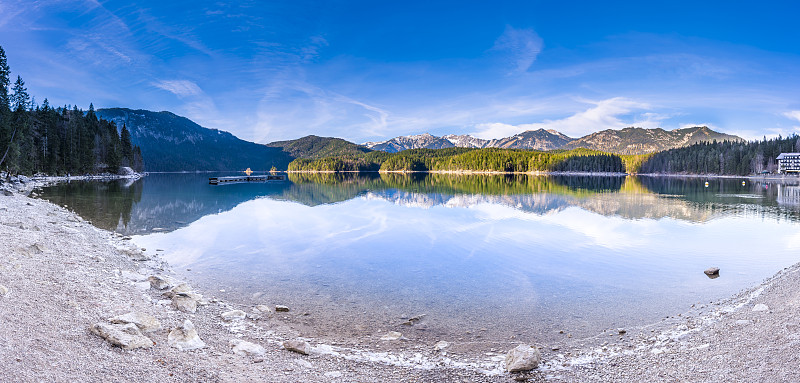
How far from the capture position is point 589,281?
48.4ft

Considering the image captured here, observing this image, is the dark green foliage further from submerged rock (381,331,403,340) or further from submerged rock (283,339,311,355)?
submerged rock (381,331,403,340)

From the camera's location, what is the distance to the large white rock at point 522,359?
304 inches

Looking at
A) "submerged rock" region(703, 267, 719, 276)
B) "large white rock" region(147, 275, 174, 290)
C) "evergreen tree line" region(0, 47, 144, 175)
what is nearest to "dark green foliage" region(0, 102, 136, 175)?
"evergreen tree line" region(0, 47, 144, 175)

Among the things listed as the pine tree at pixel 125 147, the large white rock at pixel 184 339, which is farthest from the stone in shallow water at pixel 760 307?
the pine tree at pixel 125 147

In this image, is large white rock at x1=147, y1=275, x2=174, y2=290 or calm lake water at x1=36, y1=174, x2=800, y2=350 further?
large white rock at x1=147, y1=275, x2=174, y2=290

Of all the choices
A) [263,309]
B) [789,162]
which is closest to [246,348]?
[263,309]

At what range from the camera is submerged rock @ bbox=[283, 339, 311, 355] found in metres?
8.17

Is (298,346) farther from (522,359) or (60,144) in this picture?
(60,144)

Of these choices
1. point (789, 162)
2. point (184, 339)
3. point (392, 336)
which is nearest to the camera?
point (184, 339)

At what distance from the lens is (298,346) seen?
8.26m

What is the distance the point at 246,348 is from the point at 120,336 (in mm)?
2215

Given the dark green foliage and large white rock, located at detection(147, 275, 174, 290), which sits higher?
the dark green foliage

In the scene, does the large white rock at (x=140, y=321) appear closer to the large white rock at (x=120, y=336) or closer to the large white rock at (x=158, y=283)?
the large white rock at (x=120, y=336)

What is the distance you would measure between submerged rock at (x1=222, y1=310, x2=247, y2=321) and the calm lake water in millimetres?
1693
